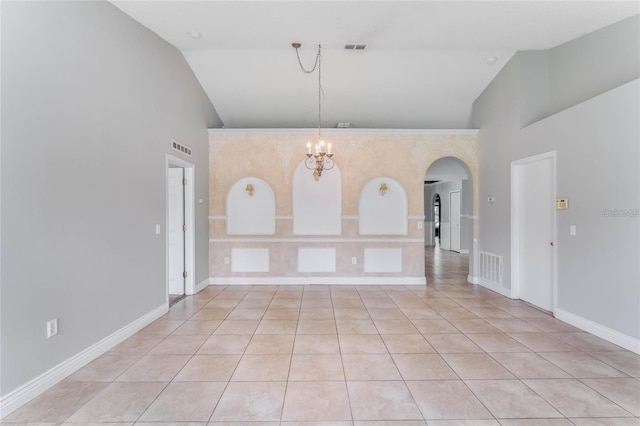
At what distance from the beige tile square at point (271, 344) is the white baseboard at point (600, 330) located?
337 cm

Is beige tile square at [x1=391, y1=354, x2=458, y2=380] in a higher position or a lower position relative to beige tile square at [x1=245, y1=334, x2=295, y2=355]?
higher

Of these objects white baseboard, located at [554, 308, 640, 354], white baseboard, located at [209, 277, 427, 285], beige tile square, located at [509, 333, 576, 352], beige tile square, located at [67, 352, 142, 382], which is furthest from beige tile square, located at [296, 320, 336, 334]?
white baseboard, located at [554, 308, 640, 354]

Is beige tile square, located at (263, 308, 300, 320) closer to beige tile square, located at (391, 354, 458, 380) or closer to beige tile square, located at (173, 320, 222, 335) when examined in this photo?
beige tile square, located at (173, 320, 222, 335)

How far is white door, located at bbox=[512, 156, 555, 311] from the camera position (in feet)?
13.2

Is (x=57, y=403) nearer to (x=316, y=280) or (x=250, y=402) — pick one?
(x=250, y=402)

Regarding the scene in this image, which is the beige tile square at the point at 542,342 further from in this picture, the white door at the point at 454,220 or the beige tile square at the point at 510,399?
the white door at the point at 454,220

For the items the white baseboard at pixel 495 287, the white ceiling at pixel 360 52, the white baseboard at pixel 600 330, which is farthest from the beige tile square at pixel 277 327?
the white ceiling at pixel 360 52

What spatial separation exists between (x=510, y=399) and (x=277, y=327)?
238cm

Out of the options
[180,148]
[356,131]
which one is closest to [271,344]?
[180,148]

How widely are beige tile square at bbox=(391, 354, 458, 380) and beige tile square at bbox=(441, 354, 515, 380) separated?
78mm

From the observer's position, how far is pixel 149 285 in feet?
12.0

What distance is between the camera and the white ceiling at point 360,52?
329cm

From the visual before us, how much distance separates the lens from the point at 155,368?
2.60 metres

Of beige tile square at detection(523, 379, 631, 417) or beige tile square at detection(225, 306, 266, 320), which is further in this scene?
beige tile square at detection(225, 306, 266, 320)
